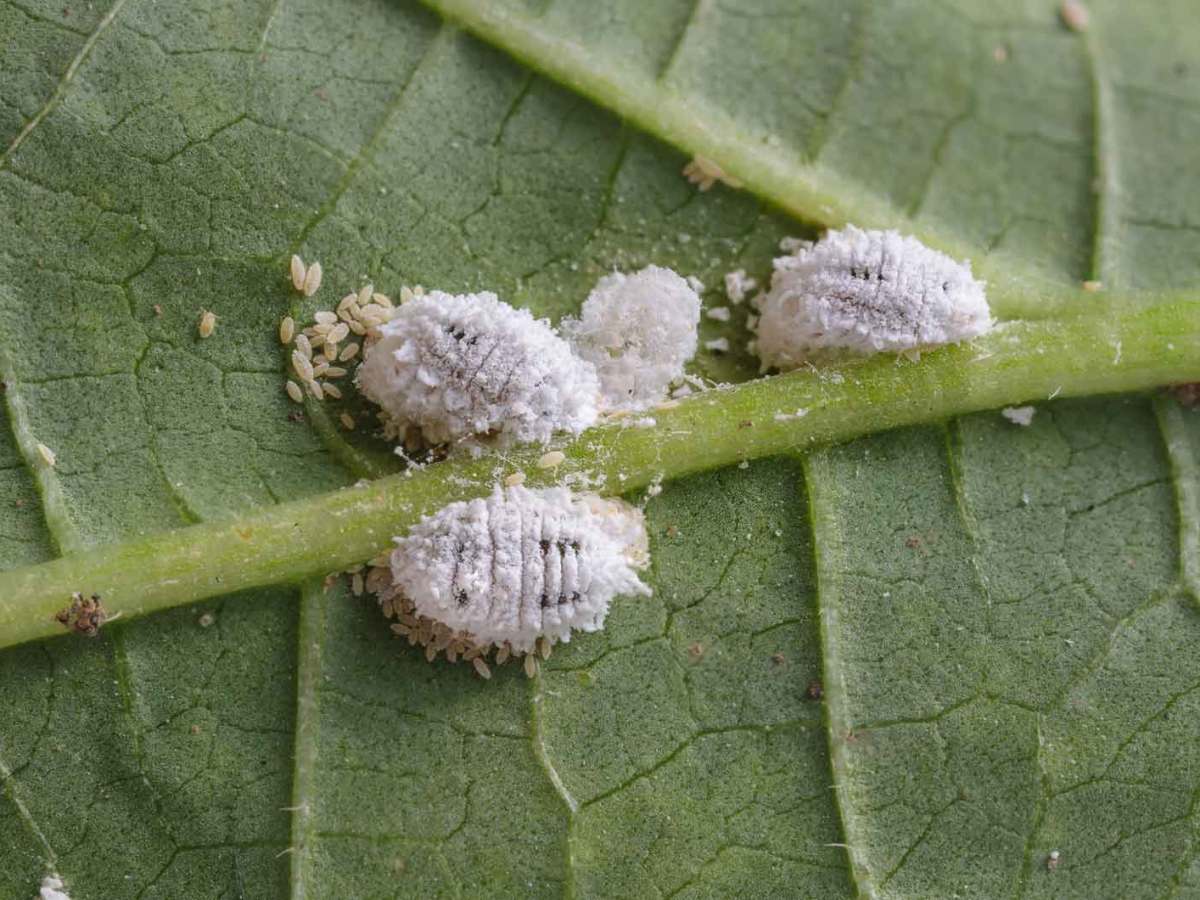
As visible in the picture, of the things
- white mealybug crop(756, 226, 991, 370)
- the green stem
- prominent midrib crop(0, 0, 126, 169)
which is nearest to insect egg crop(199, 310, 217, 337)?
the green stem

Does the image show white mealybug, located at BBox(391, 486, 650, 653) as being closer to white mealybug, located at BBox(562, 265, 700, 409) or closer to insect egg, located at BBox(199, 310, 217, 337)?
white mealybug, located at BBox(562, 265, 700, 409)

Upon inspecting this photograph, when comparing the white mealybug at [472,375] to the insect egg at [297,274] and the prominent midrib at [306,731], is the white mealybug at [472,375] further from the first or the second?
the prominent midrib at [306,731]

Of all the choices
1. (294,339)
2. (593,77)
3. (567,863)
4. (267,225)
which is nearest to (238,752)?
(567,863)

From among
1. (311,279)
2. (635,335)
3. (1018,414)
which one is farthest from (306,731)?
(1018,414)

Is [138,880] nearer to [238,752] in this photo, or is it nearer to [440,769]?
[238,752]

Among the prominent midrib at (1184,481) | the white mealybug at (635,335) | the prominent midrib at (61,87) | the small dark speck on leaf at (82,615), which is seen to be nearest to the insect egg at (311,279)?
the white mealybug at (635,335)

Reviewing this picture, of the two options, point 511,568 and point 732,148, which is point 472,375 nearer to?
point 511,568
